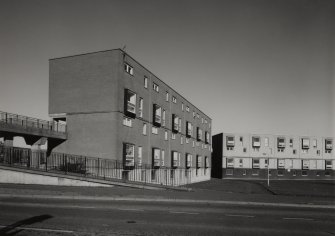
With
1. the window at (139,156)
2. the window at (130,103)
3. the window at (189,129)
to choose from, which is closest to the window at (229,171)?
the window at (189,129)

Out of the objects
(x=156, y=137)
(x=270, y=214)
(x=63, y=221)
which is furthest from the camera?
(x=156, y=137)

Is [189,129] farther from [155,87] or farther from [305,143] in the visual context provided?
[305,143]

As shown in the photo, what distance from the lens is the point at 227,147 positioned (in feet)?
235

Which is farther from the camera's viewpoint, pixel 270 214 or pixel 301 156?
pixel 301 156

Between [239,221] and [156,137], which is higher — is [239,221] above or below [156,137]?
below

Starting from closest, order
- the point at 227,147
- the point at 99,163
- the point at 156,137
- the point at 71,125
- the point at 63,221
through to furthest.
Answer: the point at 63,221, the point at 99,163, the point at 71,125, the point at 156,137, the point at 227,147

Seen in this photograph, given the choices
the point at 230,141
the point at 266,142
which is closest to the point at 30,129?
the point at 230,141

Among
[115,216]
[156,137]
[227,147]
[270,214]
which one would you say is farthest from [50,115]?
[227,147]

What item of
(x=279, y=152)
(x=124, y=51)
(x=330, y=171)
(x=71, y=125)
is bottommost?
(x=330, y=171)

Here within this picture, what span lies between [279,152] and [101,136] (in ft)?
187

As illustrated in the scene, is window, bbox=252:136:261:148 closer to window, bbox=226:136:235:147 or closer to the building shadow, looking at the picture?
window, bbox=226:136:235:147

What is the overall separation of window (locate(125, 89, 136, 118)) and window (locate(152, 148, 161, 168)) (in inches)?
234

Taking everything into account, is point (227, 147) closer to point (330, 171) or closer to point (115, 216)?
point (330, 171)

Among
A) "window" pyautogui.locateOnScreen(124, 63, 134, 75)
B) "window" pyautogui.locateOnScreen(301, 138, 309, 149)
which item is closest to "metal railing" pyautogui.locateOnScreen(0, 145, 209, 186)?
"window" pyautogui.locateOnScreen(124, 63, 134, 75)
